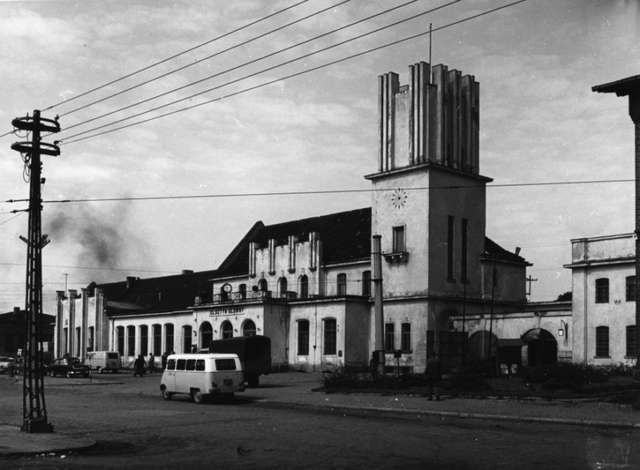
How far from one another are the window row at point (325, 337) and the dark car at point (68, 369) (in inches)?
614

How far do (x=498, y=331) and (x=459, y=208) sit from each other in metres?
9.34

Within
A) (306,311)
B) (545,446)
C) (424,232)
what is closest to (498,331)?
(424,232)

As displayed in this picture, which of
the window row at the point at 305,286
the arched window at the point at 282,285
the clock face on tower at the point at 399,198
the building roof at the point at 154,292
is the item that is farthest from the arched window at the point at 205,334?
the clock face on tower at the point at 399,198

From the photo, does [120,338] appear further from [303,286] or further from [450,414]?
[450,414]

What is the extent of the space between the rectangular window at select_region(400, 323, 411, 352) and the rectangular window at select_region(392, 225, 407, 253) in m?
5.25

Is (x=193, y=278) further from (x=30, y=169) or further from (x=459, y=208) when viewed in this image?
(x=30, y=169)

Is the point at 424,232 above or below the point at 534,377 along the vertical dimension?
above

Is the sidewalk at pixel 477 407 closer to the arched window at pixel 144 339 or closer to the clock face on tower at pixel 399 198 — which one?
the clock face on tower at pixel 399 198

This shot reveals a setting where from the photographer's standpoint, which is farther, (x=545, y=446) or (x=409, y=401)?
(x=409, y=401)

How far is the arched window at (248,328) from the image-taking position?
6216 cm

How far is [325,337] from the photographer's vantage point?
195 feet

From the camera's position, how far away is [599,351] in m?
47.2

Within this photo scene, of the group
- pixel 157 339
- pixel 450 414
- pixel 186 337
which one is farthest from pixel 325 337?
pixel 450 414

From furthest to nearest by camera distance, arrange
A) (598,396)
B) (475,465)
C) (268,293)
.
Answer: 1. (268,293)
2. (598,396)
3. (475,465)
